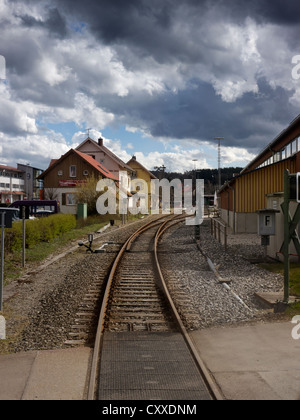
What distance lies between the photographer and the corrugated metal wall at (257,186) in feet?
69.6

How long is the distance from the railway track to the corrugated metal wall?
42.4 ft

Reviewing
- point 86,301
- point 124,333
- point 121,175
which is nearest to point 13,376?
point 124,333

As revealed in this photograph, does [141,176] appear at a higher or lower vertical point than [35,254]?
higher

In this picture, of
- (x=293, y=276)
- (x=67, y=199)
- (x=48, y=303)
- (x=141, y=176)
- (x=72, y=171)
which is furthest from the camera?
(x=141, y=176)

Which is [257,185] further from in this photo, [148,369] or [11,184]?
[11,184]

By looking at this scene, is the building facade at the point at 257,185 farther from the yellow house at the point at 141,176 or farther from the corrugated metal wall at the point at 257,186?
the yellow house at the point at 141,176

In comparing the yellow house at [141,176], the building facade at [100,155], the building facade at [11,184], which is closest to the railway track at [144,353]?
the building facade at [100,155]

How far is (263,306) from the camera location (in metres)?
8.75

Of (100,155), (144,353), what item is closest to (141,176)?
(100,155)

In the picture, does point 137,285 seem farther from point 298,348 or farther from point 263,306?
point 298,348

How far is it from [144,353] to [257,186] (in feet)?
63.5

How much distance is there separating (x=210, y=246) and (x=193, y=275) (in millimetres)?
6791

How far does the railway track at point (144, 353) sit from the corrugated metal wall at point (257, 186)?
1294 cm

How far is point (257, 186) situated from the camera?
24.0 m
